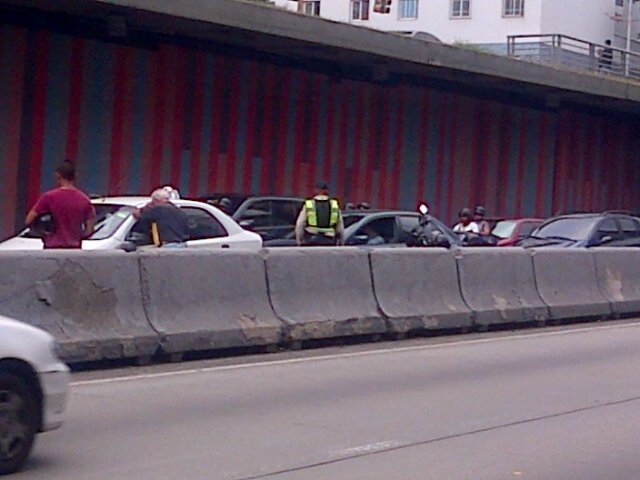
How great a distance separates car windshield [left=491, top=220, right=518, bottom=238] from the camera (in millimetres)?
28062

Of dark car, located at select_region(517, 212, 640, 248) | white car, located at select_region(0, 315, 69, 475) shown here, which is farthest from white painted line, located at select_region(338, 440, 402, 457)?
dark car, located at select_region(517, 212, 640, 248)

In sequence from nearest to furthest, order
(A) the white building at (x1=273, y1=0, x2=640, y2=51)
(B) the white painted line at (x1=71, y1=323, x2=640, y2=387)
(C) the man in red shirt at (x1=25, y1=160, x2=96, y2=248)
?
(B) the white painted line at (x1=71, y1=323, x2=640, y2=387) < (C) the man in red shirt at (x1=25, y1=160, x2=96, y2=248) < (A) the white building at (x1=273, y1=0, x2=640, y2=51)

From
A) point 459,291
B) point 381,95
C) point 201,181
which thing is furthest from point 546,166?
point 459,291

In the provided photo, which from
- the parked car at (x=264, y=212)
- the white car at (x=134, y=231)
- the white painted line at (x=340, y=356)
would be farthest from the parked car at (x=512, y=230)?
the white car at (x=134, y=231)

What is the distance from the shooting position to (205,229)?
1745 centimetres

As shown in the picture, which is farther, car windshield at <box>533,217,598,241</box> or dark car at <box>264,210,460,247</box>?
car windshield at <box>533,217,598,241</box>

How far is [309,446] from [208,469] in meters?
1.15

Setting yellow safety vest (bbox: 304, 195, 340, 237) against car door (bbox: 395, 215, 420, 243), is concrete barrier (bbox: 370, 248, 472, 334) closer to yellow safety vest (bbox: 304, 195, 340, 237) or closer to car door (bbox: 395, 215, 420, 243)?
yellow safety vest (bbox: 304, 195, 340, 237)

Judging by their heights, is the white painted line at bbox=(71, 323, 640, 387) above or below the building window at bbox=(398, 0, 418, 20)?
below

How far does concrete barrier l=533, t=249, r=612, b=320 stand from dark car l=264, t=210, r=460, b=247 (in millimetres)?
2559

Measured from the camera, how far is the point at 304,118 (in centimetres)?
3056

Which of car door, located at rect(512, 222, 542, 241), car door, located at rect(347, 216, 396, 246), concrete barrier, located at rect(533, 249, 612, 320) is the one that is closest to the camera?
concrete barrier, located at rect(533, 249, 612, 320)

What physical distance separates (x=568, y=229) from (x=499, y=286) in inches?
260

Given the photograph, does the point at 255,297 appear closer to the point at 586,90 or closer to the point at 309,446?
the point at 309,446
